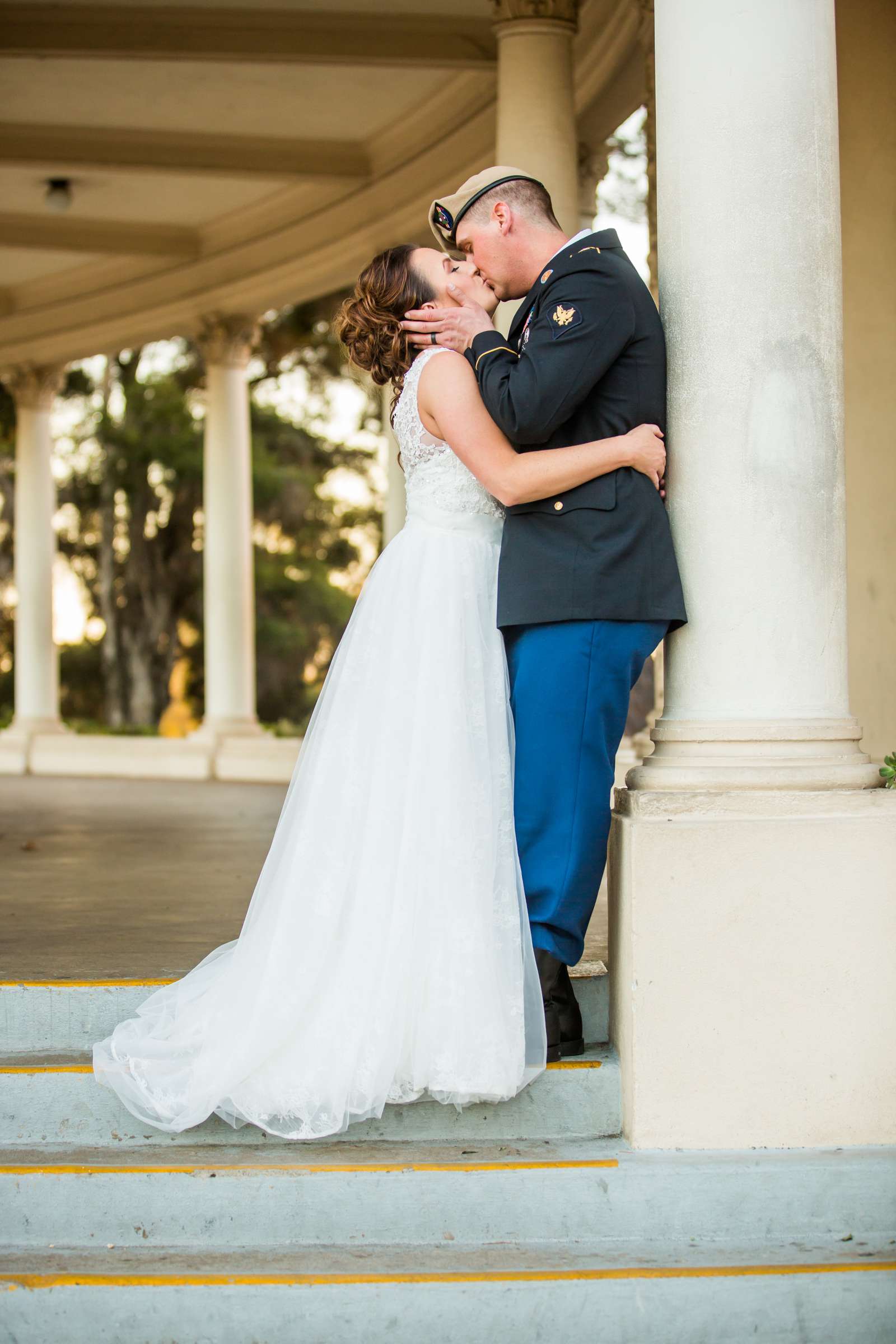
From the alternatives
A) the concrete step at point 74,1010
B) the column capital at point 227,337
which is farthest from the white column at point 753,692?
the column capital at point 227,337

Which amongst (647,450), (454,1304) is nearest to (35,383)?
(647,450)

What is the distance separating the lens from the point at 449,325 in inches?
224

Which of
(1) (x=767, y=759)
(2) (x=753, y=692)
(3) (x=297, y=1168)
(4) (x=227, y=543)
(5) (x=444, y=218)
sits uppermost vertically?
(4) (x=227, y=543)

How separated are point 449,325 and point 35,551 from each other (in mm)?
21002

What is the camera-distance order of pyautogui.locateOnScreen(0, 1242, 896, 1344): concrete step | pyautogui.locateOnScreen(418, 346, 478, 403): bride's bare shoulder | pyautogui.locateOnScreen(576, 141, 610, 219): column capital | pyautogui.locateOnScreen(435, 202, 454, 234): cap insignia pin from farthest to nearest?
pyautogui.locateOnScreen(576, 141, 610, 219): column capital < pyautogui.locateOnScreen(435, 202, 454, 234): cap insignia pin < pyautogui.locateOnScreen(418, 346, 478, 403): bride's bare shoulder < pyautogui.locateOnScreen(0, 1242, 896, 1344): concrete step

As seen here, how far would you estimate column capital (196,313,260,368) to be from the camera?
2261cm

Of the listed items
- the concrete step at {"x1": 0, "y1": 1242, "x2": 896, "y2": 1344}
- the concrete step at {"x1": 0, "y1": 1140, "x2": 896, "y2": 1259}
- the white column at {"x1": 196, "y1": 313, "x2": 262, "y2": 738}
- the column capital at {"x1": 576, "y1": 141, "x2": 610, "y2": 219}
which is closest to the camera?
the concrete step at {"x1": 0, "y1": 1242, "x2": 896, "y2": 1344}

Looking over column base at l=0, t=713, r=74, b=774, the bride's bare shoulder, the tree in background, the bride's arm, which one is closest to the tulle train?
the bride's arm

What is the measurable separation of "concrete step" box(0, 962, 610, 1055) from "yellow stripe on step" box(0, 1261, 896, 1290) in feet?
4.35

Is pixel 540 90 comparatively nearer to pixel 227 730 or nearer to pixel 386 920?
pixel 386 920

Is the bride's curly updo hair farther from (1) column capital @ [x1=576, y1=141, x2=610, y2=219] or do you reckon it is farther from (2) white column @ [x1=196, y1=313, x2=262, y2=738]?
(2) white column @ [x1=196, y1=313, x2=262, y2=738]

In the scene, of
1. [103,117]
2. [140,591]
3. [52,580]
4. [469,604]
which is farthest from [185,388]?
[469,604]

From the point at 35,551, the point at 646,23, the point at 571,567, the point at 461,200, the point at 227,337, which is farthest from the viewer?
the point at 35,551

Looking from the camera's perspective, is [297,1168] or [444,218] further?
[444,218]
